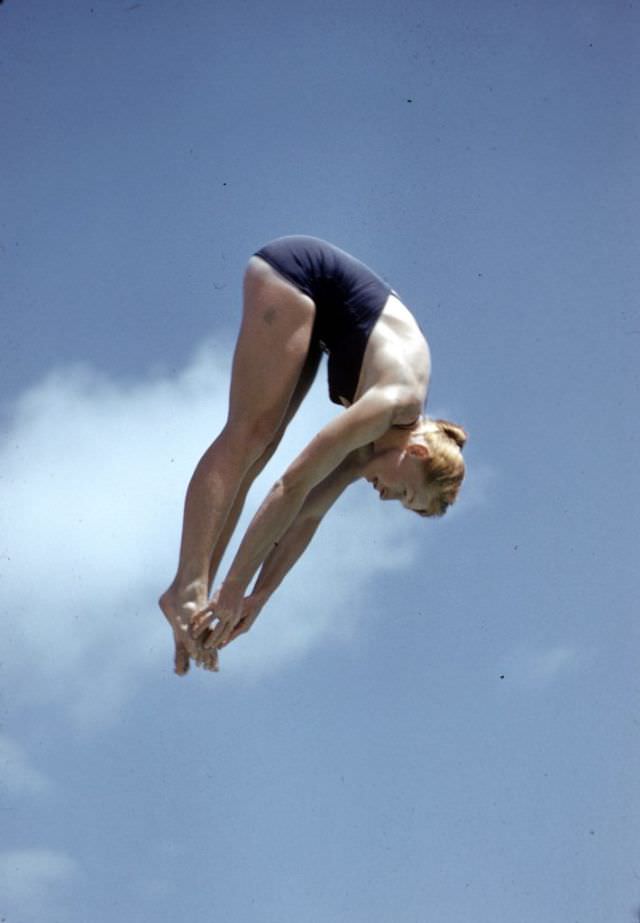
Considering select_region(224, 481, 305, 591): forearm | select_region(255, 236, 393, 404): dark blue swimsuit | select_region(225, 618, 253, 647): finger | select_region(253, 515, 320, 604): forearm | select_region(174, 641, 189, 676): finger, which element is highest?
select_region(255, 236, 393, 404): dark blue swimsuit

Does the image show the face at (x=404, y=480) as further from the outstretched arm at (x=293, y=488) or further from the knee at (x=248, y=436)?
the knee at (x=248, y=436)

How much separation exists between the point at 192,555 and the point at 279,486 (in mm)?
754

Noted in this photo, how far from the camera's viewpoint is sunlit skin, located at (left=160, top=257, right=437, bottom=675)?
8.42 m

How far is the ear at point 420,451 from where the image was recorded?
853 centimetres

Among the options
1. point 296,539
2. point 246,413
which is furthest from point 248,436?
point 296,539

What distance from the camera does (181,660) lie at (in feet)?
29.2

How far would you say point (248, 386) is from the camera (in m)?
8.65

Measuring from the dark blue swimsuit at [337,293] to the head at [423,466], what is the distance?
0.49 meters

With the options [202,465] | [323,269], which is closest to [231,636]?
[202,465]

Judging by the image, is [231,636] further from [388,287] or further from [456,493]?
[388,287]

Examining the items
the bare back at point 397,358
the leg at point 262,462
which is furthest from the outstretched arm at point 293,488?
the leg at point 262,462

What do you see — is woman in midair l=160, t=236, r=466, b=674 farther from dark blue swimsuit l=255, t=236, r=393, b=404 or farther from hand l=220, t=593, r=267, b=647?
hand l=220, t=593, r=267, b=647

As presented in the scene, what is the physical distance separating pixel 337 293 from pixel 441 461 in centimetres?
121

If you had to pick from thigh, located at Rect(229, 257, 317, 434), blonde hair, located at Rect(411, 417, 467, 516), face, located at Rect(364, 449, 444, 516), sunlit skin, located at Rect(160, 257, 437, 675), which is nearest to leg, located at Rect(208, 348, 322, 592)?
sunlit skin, located at Rect(160, 257, 437, 675)
